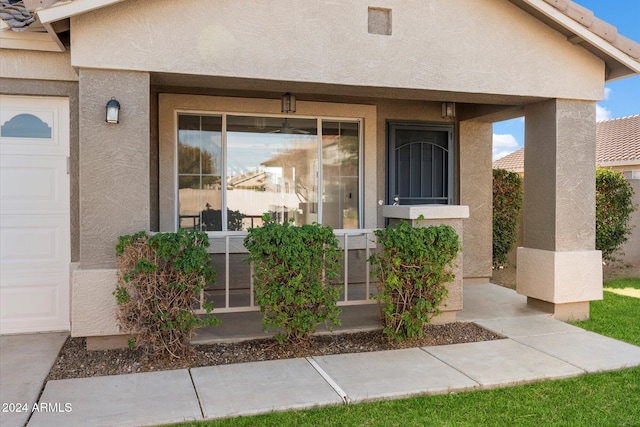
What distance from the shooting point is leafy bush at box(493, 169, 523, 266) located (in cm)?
1076

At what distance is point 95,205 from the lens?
17.9 ft

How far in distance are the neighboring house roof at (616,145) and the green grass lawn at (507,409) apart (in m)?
12.0

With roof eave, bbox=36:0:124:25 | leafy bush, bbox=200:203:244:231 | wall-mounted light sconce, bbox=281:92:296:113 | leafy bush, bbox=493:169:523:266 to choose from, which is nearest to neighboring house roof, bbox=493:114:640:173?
leafy bush, bbox=493:169:523:266

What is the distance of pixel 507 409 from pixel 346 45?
4.22 metres

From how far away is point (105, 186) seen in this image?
5484 millimetres

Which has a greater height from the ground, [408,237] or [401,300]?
[408,237]

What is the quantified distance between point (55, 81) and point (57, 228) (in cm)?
178

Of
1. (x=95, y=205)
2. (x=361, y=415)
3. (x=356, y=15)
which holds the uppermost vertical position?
(x=356, y=15)

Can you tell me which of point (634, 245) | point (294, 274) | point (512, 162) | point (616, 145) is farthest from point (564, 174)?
point (512, 162)

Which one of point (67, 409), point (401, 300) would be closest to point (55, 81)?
point (67, 409)

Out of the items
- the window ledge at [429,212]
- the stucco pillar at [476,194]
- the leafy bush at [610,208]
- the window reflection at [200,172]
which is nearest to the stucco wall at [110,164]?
the window reflection at [200,172]

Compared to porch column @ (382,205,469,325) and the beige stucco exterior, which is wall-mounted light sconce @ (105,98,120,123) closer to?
the beige stucco exterior

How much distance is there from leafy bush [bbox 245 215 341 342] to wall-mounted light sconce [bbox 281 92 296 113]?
283 cm

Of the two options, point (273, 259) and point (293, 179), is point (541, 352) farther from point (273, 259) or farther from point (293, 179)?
point (293, 179)
